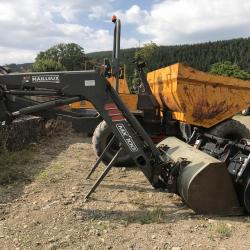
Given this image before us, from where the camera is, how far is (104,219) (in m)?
5.39

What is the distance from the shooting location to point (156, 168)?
597 cm

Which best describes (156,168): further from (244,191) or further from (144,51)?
(144,51)

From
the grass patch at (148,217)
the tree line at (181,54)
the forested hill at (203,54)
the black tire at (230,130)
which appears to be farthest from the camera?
the forested hill at (203,54)

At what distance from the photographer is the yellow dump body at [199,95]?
311 inches

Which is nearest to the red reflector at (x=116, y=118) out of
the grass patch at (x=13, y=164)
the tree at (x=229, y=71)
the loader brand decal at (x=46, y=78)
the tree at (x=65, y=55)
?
the loader brand decal at (x=46, y=78)

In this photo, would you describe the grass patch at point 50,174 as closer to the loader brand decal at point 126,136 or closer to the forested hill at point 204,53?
the loader brand decal at point 126,136

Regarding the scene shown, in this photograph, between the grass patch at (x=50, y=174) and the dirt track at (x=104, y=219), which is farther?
the grass patch at (x=50, y=174)

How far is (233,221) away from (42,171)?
11.9 feet

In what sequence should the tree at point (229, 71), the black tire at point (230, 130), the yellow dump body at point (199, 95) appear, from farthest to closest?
the tree at point (229, 71), the black tire at point (230, 130), the yellow dump body at point (199, 95)

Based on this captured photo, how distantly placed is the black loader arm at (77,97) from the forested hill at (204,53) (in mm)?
53629

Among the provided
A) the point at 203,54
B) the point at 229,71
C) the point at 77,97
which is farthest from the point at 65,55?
the point at 77,97

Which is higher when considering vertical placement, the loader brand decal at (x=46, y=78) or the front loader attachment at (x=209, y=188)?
the loader brand decal at (x=46, y=78)

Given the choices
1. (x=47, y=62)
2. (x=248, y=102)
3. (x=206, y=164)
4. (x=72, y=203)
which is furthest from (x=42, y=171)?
(x=47, y=62)

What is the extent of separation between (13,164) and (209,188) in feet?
13.6
